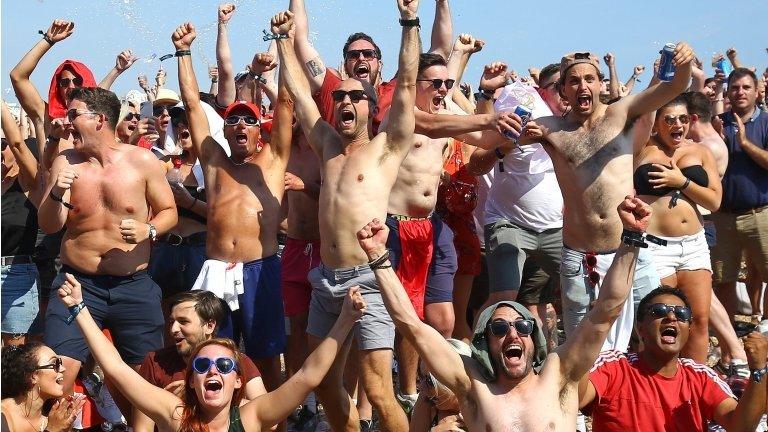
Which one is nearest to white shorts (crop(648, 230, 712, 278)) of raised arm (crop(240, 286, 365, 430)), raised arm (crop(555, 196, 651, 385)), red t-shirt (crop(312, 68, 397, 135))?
red t-shirt (crop(312, 68, 397, 135))

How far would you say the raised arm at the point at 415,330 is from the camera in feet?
16.1

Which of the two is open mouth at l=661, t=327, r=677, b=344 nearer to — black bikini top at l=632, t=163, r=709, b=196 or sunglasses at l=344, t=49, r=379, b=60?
black bikini top at l=632, t=163, r=709, b=196

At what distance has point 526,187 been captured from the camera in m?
7.95

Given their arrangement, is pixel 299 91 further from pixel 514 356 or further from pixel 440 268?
pixel 514 356

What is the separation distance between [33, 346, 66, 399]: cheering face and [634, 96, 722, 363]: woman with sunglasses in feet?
12.2

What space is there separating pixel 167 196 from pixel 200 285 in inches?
23.2

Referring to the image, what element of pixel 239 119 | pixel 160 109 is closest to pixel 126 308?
pixel 239 119

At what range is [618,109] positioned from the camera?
6.71 metres

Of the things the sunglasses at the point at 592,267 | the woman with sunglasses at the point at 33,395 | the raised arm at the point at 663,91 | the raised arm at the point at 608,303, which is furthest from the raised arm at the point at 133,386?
the raised arm at the point at 663,91

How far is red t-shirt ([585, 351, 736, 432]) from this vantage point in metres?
5.30

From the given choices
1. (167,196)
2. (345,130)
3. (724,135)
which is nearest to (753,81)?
(724,135)

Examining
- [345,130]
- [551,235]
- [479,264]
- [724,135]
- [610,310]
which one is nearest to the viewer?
[610,310]

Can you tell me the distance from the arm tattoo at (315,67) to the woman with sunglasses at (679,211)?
224 centimetres

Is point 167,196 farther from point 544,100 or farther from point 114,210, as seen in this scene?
point 544,100
